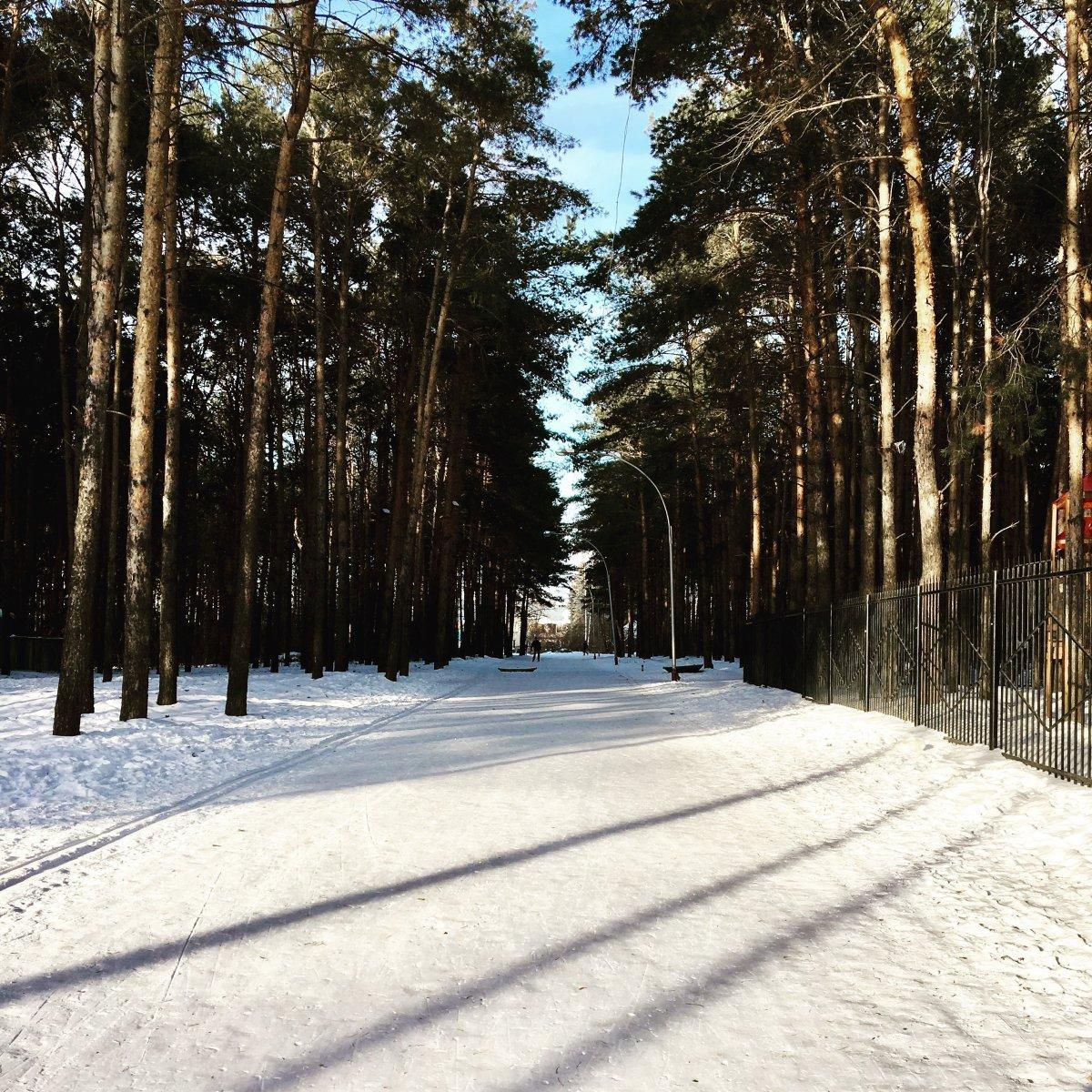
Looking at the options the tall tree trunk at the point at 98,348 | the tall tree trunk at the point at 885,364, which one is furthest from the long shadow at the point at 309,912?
the tall tree trunk at the point at 885,364

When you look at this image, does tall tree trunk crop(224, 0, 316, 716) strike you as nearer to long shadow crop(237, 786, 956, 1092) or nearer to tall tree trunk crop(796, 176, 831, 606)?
tall tree trunk crop(796, 176, 831, 606)

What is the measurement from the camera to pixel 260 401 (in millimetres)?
16047

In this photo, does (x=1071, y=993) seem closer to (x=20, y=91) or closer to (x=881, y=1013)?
(x=881, y=1013)

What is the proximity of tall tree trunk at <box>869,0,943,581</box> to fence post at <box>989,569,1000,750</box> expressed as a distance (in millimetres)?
2798

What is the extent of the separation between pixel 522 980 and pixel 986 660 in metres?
8.73

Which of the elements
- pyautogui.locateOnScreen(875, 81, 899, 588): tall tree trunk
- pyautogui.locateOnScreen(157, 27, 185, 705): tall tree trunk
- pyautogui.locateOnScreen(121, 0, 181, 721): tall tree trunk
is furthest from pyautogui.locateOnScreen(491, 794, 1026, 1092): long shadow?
pyautogui.locateOnScreen(157, 27, 185, 705): tall tree trunk

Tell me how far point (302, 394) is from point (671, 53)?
21.8 metres

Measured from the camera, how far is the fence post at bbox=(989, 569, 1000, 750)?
35.4 ft

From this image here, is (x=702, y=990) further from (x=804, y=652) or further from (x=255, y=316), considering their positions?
A: (x=255, y=316)

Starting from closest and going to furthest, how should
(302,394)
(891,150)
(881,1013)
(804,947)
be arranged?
1. (881,1013)
2. (804,947)
3. (891,150)
4. (302,394)

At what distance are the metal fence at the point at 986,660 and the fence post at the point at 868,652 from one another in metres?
0.02

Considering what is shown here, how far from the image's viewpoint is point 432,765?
35.0ft

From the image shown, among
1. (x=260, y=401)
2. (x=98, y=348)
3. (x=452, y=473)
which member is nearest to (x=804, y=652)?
(x=260, y=401)

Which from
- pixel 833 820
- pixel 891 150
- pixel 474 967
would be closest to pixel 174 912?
pixel 474 967
